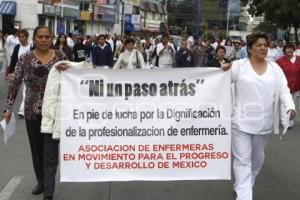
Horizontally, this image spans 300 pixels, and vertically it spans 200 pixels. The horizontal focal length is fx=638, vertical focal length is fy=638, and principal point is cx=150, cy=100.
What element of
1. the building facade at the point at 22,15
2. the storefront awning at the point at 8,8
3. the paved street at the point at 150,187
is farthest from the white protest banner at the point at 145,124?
the building facade at the point at 22,15

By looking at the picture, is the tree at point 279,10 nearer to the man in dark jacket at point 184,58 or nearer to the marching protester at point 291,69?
the man in dark jacket at point 184,58

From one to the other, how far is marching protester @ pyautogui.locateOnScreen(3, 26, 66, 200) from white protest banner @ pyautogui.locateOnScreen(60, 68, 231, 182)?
202 mm

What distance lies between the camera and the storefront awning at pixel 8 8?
51.9m

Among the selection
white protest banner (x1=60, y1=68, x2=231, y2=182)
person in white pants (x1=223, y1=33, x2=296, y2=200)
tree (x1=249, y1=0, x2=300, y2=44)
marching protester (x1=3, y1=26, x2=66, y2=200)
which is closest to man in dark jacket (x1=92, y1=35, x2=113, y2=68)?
marching protester (x1=3, y1=26, x2=66, y2=200)

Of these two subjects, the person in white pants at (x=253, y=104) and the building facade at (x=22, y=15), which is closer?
the person in white pants at (x=253, y=104)

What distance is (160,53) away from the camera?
16.7 meters

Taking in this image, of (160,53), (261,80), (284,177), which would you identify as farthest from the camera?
(160,53)

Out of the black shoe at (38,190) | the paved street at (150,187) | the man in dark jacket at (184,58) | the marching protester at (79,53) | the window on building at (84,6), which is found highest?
the window on building at (84,6)

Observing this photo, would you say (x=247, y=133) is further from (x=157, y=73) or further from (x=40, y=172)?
(x=40, y=172)

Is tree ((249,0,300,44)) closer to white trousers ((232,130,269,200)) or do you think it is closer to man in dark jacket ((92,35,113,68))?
man in dark jacket ((92,35,113,68))

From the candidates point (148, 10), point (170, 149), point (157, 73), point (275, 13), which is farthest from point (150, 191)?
point (148, 10)

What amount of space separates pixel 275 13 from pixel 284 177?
30601mm

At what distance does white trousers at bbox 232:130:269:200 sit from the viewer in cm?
560

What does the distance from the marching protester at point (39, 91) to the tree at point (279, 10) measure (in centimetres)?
3095
